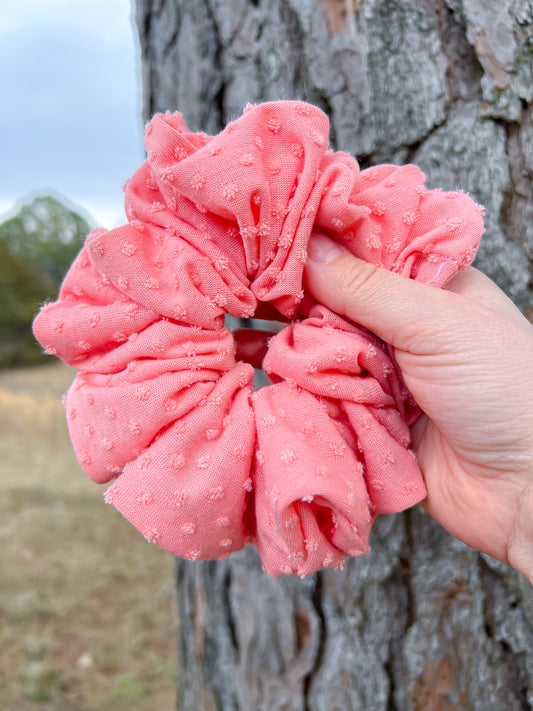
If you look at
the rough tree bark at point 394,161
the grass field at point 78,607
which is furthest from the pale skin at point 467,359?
the grass field at point 78,607

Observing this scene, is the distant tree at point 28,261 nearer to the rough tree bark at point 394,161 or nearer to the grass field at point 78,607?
the grass field at point 78,607

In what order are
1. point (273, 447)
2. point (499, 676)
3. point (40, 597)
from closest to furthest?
point (273, 447)
point (499, 676)
point (40, 597)

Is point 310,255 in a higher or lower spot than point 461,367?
higher

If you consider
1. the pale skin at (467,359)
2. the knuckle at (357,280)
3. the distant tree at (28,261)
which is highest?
the knuckle at (357,280)

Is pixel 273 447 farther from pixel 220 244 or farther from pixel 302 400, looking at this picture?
pixel 220 244

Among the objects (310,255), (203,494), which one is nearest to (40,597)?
(203,494)

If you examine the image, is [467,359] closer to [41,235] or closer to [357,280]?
[357,280]
